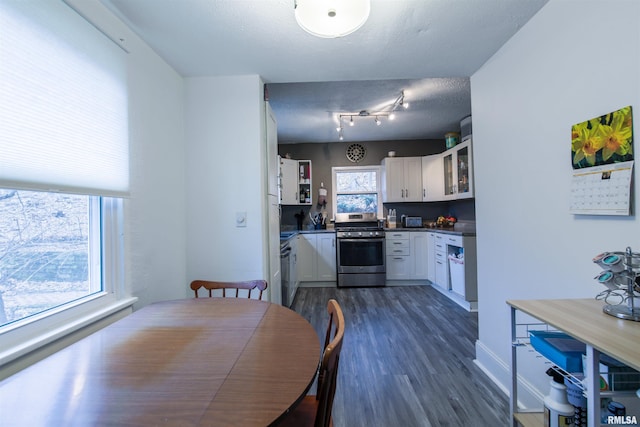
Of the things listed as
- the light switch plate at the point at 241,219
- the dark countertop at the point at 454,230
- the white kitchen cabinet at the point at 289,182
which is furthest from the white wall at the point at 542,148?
the white kitchen cabinet at the point at 289,182

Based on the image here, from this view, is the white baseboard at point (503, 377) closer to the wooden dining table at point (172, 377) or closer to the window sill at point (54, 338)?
the wooden dining table at point (172, 377)

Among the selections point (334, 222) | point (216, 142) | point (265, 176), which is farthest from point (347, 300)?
point (216, 142)

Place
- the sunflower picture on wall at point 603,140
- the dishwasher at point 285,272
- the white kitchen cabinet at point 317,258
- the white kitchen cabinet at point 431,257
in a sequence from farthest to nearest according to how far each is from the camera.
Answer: the white kitchen cabinet at point 317,258, the white kitchen cabinet at point 431,257, the dishwasher at point 285,272, the sunflower picture on wall at point 603,140

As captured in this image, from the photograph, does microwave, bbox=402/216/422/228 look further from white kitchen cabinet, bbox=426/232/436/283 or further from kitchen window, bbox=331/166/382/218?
kitchen window, bbox=331/166/382/218

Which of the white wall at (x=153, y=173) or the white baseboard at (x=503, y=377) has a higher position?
the white wall at (x=153, y=173)

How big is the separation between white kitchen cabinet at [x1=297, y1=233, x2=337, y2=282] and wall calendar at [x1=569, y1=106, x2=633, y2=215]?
336 centimetres

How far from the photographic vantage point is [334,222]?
4.97 m

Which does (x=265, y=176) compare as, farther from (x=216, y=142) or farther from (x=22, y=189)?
(x=22, y=189)

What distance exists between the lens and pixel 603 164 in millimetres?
1126

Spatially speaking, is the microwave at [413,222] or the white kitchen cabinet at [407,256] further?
the microwave at [413,222]

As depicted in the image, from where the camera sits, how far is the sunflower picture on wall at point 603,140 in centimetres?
104

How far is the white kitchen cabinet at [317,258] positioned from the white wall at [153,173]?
2463 mm

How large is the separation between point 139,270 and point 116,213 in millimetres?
370

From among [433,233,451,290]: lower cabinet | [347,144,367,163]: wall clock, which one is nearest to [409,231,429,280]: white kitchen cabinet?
[433,233,451,290]: lower cabinet
